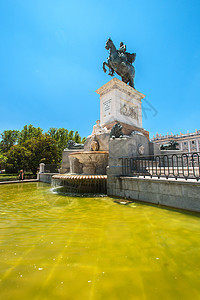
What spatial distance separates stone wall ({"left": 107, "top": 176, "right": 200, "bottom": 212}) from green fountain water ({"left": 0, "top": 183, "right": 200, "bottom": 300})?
27.7 inches

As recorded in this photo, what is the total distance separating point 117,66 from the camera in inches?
563

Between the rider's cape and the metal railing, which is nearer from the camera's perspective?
the metal railing

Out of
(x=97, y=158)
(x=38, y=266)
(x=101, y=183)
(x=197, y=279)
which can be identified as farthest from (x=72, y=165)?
(x=197, y=279)

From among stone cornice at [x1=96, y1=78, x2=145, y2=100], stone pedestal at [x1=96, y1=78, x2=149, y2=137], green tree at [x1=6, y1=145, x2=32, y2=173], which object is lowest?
green tree at [x1=6, y1=145, x2=32, y2=173]

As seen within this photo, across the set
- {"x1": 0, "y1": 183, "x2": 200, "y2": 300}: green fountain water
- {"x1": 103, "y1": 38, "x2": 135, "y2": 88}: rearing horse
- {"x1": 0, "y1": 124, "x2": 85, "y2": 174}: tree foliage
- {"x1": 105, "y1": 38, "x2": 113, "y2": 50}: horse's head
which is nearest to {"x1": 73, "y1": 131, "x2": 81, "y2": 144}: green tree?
{"x1": 0, "y1": 124, "x2": 85, "y2": 174}: tree foliage

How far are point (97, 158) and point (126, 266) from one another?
635cm

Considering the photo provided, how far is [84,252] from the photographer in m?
2.14

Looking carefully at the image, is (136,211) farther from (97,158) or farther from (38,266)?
(97,158)

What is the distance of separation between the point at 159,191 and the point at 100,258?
357 centimetres

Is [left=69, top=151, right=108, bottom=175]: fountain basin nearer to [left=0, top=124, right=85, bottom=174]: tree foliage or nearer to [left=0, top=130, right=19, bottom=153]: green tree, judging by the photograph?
[left=0, top=124, right=85, bottom=174]: tree foliage

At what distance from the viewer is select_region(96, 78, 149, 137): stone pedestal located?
12.1 m

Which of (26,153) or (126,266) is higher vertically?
(26,153)

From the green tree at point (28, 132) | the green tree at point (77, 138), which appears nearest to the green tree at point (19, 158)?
the green tree at point (28, 132)

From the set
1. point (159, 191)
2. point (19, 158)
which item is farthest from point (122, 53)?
point (19, 158)
